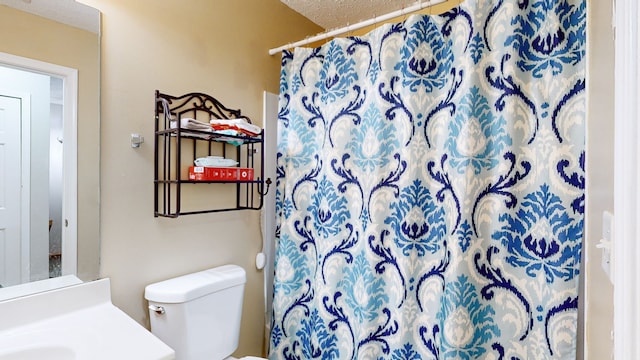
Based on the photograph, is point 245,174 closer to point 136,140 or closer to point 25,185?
point 136,140

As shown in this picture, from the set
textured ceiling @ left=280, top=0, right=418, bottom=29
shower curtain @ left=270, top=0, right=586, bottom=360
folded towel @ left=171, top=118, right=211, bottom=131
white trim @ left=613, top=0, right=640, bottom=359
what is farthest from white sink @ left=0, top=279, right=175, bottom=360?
textured ceiling @ left=280, top=0, right=418, bottom=29

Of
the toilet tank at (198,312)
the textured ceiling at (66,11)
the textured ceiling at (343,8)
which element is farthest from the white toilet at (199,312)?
the textured ceiling at (343,8)

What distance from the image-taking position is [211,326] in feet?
4.42

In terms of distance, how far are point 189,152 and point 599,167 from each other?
1.41m

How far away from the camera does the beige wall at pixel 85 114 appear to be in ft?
3.60

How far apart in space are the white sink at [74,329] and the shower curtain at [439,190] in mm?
849

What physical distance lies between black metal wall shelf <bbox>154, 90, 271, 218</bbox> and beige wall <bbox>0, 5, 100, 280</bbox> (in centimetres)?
22

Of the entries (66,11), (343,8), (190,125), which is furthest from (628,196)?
(343,8)

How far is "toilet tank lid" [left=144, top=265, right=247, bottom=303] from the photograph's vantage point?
4.10 ft

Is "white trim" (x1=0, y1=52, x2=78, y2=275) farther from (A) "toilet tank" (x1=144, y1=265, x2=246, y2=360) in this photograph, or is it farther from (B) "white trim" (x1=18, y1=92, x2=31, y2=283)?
(A) "toilet tank" (x1=144, y1=265, x2=246, y2=360)

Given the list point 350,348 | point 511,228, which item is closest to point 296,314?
point 350,348

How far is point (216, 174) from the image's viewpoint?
1.41 m

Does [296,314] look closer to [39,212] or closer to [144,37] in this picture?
[39,212]

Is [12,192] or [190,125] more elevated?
[190,125]
